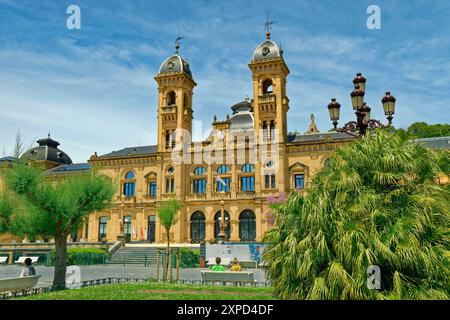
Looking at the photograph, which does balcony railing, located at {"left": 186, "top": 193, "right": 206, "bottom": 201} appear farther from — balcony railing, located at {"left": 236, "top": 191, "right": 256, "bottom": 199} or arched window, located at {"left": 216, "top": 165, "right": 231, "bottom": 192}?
balcony railing, located at {"left": 236, "top": 191, "right": 256, "bottom": 199}

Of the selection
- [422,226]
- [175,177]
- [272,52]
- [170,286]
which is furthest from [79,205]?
[272,52]

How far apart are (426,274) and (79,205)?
12605 millimetres

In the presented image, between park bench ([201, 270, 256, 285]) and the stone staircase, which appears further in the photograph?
the stone staircase

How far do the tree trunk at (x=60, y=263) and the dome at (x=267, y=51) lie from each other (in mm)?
37515

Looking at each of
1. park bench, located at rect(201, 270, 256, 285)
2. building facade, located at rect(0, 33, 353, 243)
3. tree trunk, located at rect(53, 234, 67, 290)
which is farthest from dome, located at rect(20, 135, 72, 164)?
park bench, located at rect(201, 270, 256, 285)

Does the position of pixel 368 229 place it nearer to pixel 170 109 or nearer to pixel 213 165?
pixel 213 165

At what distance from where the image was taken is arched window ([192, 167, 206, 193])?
163ft

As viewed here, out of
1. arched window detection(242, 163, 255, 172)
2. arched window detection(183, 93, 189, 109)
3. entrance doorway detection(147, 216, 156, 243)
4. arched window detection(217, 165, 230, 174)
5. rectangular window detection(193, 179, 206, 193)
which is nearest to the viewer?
arched window detection(242, 163, 255, 172)

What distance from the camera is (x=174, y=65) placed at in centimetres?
5359

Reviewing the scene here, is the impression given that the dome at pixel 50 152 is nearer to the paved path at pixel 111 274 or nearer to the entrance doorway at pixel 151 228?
the entrance doorway at pixel 151 228

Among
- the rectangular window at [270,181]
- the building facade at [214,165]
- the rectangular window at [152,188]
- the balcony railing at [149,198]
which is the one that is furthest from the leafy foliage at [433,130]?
the balcony railing at [149,198]

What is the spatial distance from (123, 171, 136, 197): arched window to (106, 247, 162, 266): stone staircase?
12.2m

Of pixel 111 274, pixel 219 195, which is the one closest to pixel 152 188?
pixel 219 195
